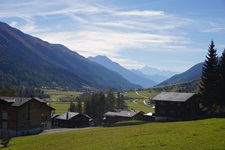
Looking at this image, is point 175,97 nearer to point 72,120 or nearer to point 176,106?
point 176,106

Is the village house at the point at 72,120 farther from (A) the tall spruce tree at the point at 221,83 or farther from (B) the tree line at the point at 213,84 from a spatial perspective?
(A) the tall spruce tree at the point at 221,83

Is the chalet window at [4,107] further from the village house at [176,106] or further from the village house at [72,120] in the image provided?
the village house at [176,106]

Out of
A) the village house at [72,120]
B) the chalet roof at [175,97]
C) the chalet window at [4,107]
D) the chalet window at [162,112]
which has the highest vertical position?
the chalet roof at [175,97]

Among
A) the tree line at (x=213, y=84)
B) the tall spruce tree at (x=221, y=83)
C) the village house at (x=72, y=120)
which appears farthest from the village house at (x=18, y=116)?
the tall spruce tree at (x=221, y=83)

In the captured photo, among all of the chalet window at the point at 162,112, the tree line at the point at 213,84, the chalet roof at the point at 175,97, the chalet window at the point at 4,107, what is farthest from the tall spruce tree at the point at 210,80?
the chalet window at the point at 4,107

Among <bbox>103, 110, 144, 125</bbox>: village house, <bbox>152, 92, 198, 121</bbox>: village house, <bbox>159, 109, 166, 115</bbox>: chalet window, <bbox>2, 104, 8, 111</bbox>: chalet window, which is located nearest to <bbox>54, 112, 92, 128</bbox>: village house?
<bbox>103, 110, 144, 125</bbox>: village house

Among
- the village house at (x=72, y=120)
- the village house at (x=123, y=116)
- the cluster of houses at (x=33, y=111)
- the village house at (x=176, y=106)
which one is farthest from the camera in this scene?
the village house at (x=72, y=120)

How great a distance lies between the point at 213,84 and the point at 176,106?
42.8 feet

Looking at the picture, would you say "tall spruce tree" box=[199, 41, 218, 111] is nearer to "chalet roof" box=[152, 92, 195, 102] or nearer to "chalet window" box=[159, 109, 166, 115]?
"chalet roof" box=[152, 92, 195, 102]

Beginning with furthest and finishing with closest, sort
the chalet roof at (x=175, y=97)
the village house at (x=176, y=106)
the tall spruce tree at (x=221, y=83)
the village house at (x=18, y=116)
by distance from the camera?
the chalet roof at (x=175, y=97)
the village house at (x=176, y=106)
the village house at (x=18, y=116)
the tall spruce tree at (x=221, y=83)

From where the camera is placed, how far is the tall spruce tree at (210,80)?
7300cm

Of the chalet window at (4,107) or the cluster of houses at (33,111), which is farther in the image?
the chalet window at (4,107)

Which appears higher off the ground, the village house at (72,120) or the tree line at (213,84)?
the tree line at (213,84)

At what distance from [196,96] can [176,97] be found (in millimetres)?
5640
